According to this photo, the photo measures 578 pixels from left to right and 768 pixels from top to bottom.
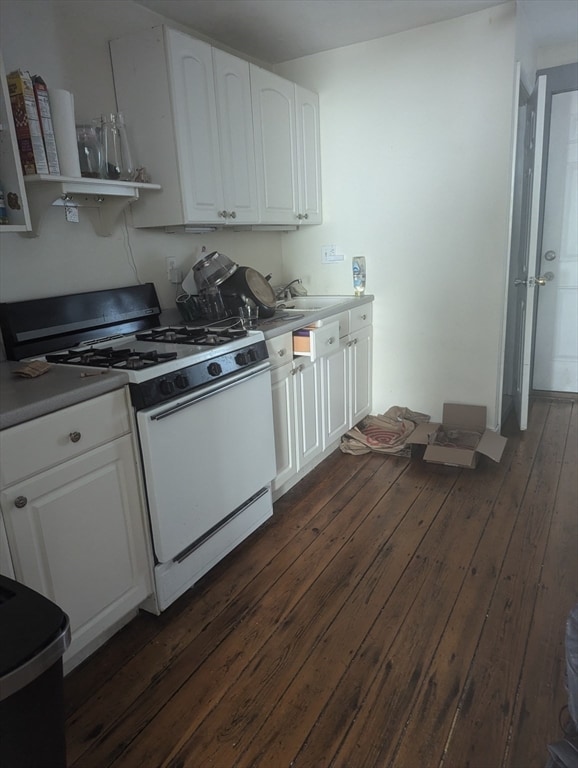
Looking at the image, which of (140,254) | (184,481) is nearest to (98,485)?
(184,481)

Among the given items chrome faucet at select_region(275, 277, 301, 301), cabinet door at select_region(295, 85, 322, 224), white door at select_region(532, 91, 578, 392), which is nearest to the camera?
cabinet door at select_region(295, 85, 322, 224)

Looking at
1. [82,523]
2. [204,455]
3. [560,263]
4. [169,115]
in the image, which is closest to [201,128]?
[169,115]

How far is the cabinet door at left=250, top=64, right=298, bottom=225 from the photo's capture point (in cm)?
276

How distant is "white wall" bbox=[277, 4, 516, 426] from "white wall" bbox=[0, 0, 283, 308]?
4.03 ft

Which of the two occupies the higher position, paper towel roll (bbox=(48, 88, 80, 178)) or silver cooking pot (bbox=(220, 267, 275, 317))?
paper towel roll (bbox=(48, 88, 80, 178))

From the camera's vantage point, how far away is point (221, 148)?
250 cm

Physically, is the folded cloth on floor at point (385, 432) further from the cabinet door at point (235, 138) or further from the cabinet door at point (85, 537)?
the cabinet door at point (85, 537)

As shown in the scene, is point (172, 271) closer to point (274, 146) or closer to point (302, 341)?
point (302, 341)

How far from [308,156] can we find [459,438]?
1925mm

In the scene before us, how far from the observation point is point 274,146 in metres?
2.91

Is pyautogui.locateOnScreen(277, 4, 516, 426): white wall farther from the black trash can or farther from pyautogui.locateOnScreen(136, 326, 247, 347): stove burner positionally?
the black trash can

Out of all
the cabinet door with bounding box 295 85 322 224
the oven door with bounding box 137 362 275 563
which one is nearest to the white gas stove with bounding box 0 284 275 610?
the oven door with bounding box 137 362 275 563

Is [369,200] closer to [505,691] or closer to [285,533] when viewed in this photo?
[285,533]

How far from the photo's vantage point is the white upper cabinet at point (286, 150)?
2.79 metres
